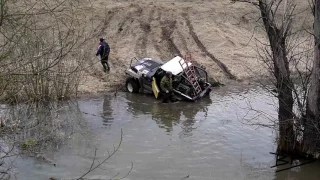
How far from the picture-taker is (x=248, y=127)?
1451 centimetres

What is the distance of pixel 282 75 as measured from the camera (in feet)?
37.2

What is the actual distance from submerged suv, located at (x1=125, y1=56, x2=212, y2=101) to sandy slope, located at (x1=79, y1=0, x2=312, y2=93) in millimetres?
1639

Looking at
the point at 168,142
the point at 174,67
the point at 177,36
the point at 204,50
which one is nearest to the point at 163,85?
the point at 174,67

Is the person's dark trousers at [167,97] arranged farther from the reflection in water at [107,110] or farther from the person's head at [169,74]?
the reflection in water at [107,110]

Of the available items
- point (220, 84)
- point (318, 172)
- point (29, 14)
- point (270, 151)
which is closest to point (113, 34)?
point (220, 84)

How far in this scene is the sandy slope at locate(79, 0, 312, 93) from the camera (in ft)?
70.1

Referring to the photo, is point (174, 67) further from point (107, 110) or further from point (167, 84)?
point (107, 110)

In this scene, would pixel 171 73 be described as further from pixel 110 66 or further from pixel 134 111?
pixel 110 66

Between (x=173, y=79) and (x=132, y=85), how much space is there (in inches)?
81.8

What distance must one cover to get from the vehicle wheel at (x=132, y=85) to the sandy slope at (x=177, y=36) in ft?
3.03

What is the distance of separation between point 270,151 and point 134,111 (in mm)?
5576

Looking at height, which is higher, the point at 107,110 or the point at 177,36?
the point at 177,36

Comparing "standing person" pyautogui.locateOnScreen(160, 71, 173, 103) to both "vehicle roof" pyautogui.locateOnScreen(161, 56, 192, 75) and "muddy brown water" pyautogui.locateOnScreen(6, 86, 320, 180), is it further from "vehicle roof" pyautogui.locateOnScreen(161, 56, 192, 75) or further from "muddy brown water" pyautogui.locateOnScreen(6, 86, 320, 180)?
"muddy brown water" pyautogui.locateOnScreen(6, 86, 320, 180)

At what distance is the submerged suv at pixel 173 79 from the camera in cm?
1678
